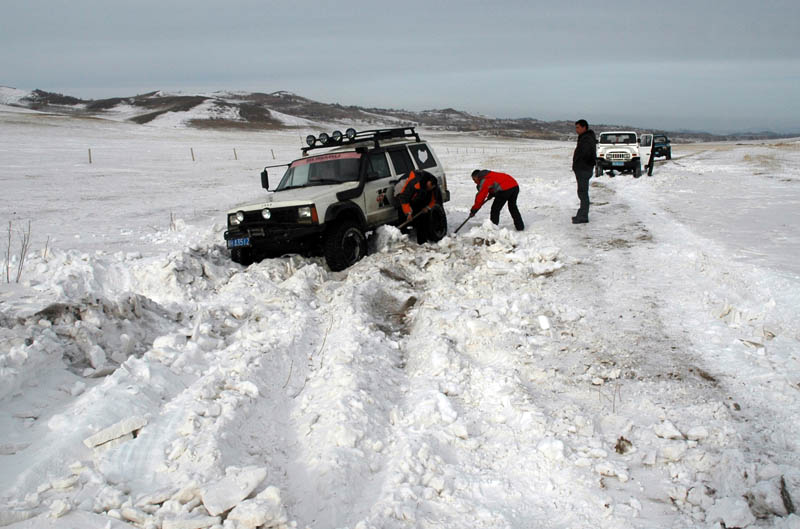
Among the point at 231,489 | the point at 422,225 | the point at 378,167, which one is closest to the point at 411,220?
the point at 422,225

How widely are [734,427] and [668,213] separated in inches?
378

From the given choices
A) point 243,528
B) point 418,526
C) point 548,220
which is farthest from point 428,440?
point 548,220

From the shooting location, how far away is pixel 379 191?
960cm

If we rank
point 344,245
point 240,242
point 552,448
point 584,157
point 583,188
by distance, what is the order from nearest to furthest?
point 552,448, point 240,242, point 344,245, point 584,157, point 583,188

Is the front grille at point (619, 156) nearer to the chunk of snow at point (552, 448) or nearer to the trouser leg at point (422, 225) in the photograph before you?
the trouser leg at point (422, 225)

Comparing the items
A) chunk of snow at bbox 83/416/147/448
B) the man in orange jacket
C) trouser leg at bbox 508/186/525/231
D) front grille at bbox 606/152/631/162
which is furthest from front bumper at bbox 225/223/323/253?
front grille at bbox 606/152/631/162

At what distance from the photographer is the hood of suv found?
27.0ft

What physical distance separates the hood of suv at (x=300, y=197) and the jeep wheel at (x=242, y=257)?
65 centimetres

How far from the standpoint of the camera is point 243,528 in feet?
9.25

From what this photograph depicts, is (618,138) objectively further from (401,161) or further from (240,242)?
(240,242)

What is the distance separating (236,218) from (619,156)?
18.9 meters

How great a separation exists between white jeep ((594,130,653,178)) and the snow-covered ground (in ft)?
46.4

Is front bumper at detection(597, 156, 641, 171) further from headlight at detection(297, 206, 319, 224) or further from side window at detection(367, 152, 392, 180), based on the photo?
headlight at detection(297, 206, 319, 224)

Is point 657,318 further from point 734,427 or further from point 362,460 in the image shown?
point 362,460
